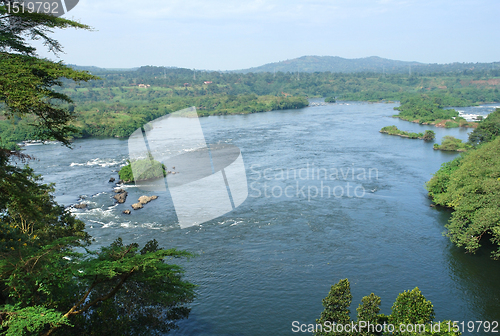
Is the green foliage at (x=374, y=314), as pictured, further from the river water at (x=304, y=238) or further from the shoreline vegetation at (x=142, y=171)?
the shoreline vegetation at (x=142, y=171)

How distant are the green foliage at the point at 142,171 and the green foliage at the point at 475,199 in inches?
904

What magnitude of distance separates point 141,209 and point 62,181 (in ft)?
37.1

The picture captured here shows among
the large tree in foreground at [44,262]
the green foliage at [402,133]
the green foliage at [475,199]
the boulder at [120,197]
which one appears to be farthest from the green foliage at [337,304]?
the green foliage at [402,133]

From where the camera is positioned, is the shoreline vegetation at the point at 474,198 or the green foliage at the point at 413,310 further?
the shoreline vegetation at the point at 474,198

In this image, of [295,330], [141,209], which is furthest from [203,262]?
[141,209]

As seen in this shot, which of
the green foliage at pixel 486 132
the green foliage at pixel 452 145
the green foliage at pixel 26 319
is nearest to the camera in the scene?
the green foliage at pixel 26 319

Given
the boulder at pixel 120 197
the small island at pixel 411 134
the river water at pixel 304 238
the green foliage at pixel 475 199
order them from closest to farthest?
the river water at pixel 304 238 → the green foliage at pixel 475 199 → the boulder at pixel 120 197 → the small island at pixel 411 134

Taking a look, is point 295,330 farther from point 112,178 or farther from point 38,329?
point 112,178

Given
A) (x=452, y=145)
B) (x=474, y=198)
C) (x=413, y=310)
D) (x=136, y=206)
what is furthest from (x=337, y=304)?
(x=452, y=145)

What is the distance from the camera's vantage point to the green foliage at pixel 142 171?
32969 mm

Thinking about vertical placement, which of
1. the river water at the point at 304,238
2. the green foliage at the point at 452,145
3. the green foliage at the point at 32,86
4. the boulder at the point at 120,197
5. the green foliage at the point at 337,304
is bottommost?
the river water at the point at 304,238

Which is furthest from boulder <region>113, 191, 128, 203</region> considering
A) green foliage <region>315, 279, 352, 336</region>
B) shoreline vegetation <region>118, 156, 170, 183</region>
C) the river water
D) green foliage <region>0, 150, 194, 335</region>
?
green foliage <region>315, 279, 352, 336</region>

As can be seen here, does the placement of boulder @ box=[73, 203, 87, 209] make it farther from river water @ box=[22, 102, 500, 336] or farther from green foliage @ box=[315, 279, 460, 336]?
green foliage @ box=[315, 279, 460, 336]

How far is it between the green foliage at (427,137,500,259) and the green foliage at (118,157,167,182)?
75.4 ft
